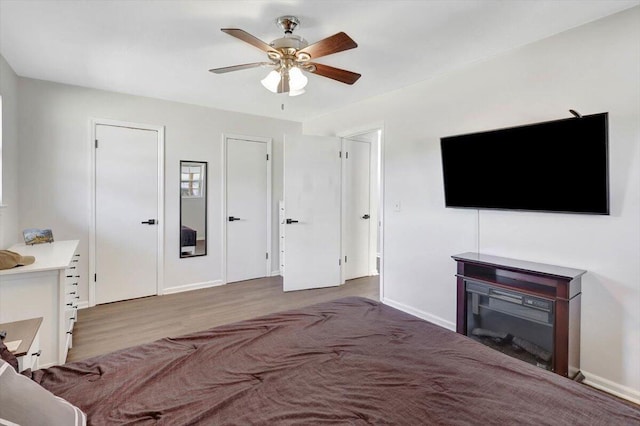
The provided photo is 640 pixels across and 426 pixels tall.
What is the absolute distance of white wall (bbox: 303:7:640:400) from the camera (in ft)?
6.70

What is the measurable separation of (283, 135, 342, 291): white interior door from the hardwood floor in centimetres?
26

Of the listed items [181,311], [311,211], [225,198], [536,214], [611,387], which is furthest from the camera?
[225,198]

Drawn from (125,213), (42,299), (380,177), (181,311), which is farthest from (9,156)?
(380,177)

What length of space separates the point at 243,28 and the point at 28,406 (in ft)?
7.90

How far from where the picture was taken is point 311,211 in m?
4.44

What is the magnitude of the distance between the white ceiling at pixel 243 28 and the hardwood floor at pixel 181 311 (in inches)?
97.8

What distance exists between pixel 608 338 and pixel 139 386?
2740 millimetres

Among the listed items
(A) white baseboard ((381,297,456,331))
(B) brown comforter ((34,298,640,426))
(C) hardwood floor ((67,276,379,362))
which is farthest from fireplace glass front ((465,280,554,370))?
(C) hardwood floor ((67,276,379,362))

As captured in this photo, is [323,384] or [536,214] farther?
[536,214]

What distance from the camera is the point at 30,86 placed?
332cm

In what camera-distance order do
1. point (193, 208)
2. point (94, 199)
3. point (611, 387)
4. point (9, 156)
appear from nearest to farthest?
1. point (611, 387)
2. point (9, 156)
3. point (94, 199)
4. point (193, 208)

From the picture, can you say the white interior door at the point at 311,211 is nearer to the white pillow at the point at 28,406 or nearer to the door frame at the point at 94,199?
the door frame at the point at 94,199

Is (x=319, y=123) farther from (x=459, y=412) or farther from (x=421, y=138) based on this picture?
(x=459, y=412)

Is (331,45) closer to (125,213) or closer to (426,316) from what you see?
(426,316)
